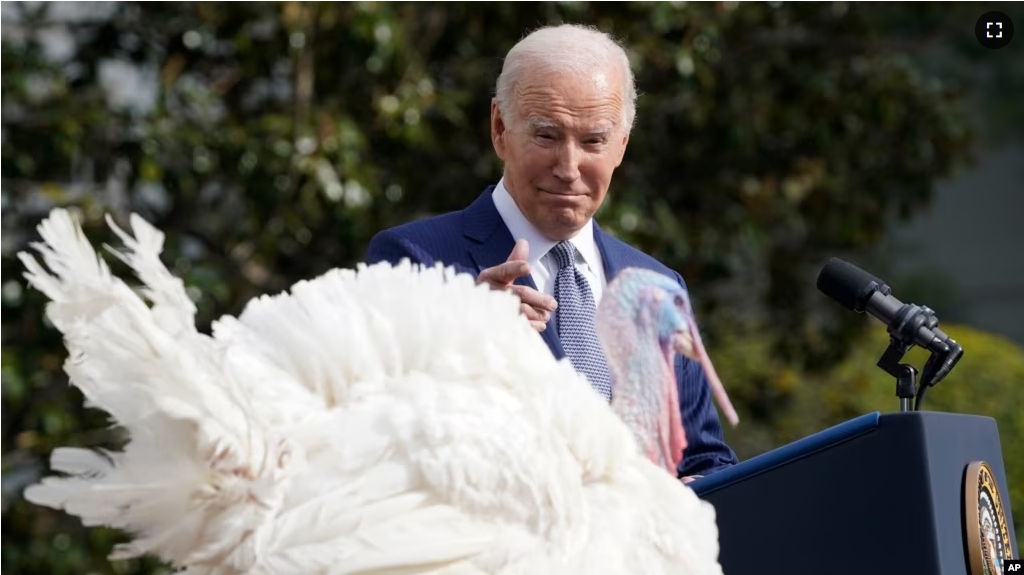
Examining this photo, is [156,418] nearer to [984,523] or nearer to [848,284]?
[848,284]

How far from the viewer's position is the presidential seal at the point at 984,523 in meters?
2.62

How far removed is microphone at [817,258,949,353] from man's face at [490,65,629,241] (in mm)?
587

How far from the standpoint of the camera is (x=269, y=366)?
2619 millimetres

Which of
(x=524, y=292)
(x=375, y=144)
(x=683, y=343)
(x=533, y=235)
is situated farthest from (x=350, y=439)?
(x=375, y=144)

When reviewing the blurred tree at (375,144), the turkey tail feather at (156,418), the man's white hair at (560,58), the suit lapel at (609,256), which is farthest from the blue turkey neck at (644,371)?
the blurred tree at (375,144)

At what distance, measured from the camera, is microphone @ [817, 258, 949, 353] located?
2.76 m

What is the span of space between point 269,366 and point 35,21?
383 cm

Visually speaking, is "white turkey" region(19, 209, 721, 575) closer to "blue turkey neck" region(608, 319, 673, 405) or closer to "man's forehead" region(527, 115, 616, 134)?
"blue turkey neck" region(608, 319, 673, 405)

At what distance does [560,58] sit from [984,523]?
50.2 inches

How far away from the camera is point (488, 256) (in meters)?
3.29

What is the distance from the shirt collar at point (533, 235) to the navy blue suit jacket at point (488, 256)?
0.02 m

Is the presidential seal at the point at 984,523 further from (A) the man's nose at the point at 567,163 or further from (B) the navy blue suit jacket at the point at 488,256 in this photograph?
(A) the man's nose at the point at 567,163

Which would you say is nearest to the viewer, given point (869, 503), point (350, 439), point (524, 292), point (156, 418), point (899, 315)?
point (156, 418)

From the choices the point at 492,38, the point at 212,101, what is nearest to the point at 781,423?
the point at 492,38
